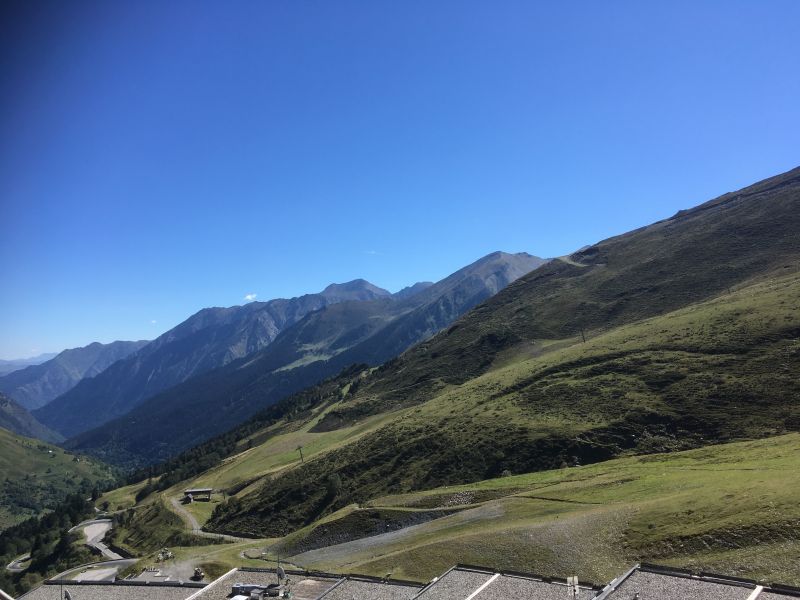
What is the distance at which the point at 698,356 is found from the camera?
105 metres

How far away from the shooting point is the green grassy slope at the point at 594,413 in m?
87.4

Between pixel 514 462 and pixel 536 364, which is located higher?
pixel 536 364

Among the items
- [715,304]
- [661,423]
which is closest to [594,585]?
[661,423]

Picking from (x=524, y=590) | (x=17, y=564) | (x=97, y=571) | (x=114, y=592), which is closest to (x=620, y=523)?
(x=524, y=590)

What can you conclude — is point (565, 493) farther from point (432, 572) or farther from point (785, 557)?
point (785, 557)

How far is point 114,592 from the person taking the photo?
6469cm

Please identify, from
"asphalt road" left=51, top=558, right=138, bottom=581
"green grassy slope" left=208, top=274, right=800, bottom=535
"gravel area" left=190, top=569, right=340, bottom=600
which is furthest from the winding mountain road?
"gravel area" left=190, top=569, right=340, bottom=600

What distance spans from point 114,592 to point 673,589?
6309cm

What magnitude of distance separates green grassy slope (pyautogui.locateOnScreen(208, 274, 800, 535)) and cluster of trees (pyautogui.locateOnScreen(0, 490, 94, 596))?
44.4m

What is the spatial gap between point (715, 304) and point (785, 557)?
382ft

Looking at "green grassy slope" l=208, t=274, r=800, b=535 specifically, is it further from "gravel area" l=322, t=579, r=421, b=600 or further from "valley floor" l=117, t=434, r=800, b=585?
"gravel area" l=322, t=579, r=421, b=600

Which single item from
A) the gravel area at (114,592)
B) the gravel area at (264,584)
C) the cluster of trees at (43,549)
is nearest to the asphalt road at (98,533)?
the cluster of trees at (43,549)

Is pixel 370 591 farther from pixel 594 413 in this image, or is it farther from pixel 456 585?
pixel 594 413

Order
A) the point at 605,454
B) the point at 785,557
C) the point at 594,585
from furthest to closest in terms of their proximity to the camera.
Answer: the point at 605,454 → the point at 594,585 → the point at 785,557
